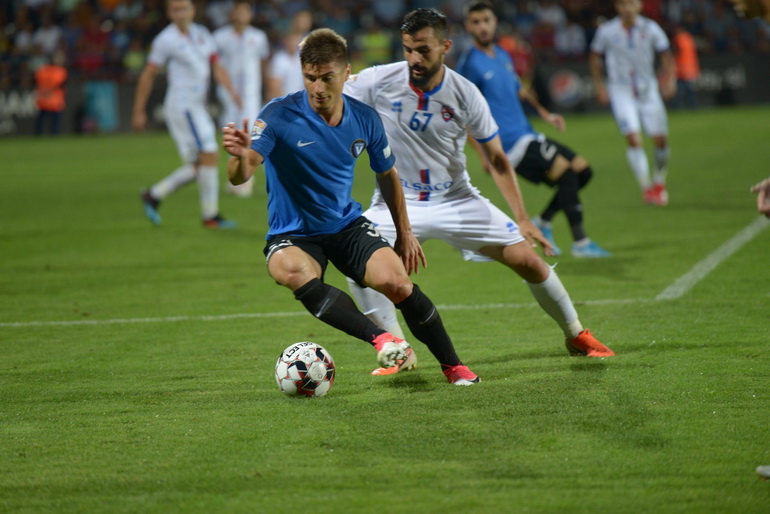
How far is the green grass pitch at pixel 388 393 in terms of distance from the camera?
12.0 ft

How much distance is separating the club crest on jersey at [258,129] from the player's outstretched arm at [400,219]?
2.23 feet

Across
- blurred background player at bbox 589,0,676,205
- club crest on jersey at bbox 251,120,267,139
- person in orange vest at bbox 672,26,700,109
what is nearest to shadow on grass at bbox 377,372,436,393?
club crest on jersey at bbox 251,120,267,139

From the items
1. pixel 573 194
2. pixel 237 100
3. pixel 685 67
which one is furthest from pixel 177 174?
pixel 685 67

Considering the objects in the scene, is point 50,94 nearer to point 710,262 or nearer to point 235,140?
point 710,262

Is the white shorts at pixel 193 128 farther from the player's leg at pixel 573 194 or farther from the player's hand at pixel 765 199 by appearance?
the player's hand at pixel 765 199

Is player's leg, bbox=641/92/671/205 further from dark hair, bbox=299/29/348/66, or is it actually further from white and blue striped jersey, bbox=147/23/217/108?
dark hair, bbox=299/29/348/66

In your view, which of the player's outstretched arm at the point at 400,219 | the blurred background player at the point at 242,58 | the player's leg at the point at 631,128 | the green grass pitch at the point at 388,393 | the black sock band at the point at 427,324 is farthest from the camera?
the blurred background player at the point at 242,58

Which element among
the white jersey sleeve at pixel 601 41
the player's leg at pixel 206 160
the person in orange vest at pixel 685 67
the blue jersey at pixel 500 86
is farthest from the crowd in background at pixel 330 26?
the blue jersey at pixel 500 86

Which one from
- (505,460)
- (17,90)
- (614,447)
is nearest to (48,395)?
(505,460)

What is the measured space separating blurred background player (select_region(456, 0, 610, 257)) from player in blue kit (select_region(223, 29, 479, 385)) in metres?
3.63

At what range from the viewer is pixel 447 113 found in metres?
5.65

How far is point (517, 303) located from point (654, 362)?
196 cm

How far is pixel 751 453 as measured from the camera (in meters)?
3.93

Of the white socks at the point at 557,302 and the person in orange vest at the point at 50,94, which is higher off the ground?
the white socks at the point at 557,302
